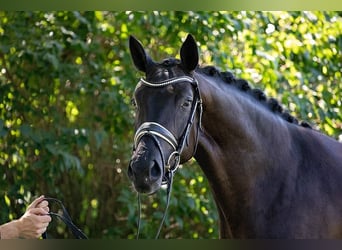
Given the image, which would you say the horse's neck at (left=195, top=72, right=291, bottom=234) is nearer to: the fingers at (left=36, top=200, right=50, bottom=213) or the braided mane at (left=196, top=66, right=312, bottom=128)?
the braided mane at (left=196, top=66, right=312, bottom=128)

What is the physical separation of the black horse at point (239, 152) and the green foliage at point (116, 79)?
8.20 ft

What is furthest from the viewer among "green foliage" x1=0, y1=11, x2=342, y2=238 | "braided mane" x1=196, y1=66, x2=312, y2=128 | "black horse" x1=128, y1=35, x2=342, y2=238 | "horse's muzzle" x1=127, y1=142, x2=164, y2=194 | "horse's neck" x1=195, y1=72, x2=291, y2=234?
"green foliage" x1=0, y1=11, x2=342, y2=238

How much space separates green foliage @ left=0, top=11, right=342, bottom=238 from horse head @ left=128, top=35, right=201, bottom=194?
2600 millimetres

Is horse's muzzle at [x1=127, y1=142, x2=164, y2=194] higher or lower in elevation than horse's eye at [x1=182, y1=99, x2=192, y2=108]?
lower

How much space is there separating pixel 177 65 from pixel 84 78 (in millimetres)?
2990

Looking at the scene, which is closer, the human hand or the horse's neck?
the human hand

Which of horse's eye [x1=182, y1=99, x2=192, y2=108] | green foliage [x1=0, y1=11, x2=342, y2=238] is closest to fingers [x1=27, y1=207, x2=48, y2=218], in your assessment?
horse's eye [x1=182, y1=99, x2=192, y2=108]

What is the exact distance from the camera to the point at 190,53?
287cm

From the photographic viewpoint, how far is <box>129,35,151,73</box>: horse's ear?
2975mm

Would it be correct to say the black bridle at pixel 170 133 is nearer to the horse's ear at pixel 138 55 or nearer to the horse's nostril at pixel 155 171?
the horse's nostril at pixel 155 171

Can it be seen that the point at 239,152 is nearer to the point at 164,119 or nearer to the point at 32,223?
the point at 164,119

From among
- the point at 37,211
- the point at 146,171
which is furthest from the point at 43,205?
the point at 146,171

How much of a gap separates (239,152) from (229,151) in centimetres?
4

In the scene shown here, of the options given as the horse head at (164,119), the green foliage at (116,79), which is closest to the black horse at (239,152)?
the horse head at (164,119)
